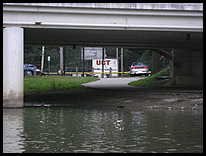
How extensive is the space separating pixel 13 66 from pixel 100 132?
9921 millimetres

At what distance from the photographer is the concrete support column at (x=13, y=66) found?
2211 cm

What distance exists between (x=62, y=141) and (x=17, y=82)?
10.9 m

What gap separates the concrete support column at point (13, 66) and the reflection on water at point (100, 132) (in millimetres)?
2409

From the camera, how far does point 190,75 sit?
39781 mm

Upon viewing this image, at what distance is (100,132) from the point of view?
1362 cm

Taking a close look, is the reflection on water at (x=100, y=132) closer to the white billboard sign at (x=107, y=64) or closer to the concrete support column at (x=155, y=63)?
the concrete support column at (x=155, y=63)

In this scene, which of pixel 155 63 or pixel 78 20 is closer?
pixel 78 20

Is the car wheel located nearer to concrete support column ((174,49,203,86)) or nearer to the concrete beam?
concrete support column ((174,49,203,86))

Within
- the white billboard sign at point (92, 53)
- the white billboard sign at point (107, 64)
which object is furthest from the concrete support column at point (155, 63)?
the white billboard sign at point (107, 64)

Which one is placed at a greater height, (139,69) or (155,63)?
(155,63)

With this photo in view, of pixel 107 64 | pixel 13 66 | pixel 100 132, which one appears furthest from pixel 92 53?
pixel 100 132

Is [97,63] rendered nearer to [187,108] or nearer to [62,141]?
[187,108]

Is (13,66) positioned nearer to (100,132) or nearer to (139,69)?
(100,132)

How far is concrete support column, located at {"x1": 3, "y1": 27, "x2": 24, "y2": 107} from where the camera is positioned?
72.5ft
